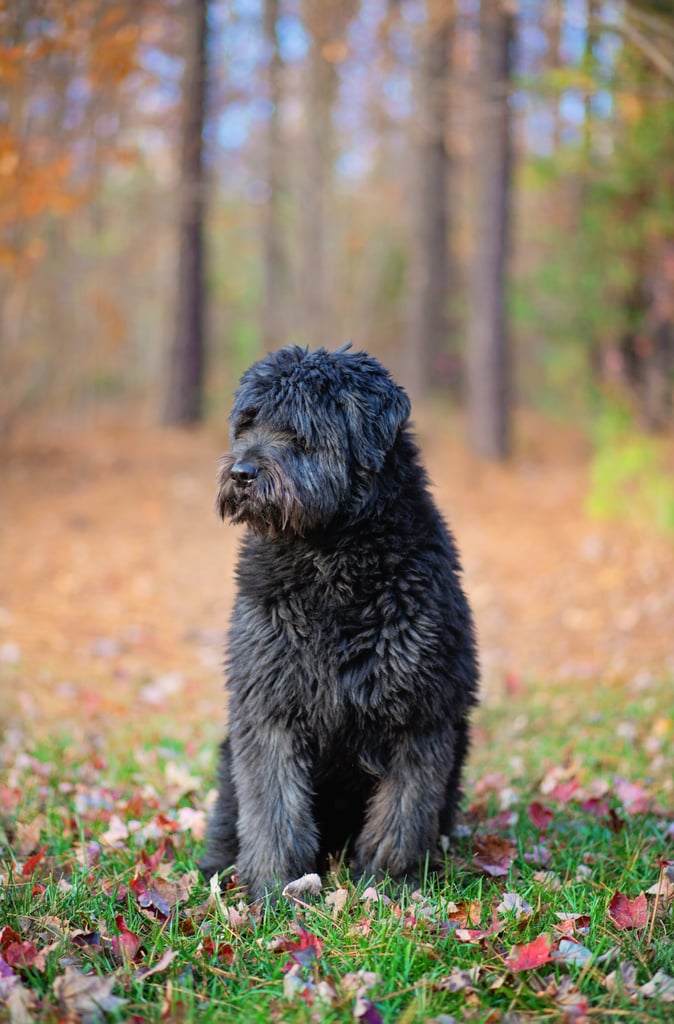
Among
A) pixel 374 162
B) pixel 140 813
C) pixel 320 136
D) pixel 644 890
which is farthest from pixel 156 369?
pixel 644 890

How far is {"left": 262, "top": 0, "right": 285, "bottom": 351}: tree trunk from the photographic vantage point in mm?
15922

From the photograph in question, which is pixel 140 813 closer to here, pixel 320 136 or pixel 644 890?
pixel 644 890

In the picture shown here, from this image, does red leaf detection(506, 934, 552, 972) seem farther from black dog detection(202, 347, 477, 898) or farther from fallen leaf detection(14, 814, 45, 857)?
fallen leaf detection(14, 814, 45, 857)

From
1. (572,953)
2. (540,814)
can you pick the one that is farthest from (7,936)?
(540,814)

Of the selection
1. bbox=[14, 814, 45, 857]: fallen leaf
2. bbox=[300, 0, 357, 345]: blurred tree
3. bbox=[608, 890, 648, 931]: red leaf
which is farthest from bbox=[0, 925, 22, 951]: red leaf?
bbox=[300, 0, 357, 345]: blurred tree

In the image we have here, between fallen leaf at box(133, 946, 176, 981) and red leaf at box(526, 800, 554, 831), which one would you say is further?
red leaf at box(526, 800, 554, 831)

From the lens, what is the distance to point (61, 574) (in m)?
10.9

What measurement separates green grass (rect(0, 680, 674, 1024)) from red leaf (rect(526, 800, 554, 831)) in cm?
3

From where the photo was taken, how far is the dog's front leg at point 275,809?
368 centimetres

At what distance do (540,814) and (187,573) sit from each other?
7.14 m

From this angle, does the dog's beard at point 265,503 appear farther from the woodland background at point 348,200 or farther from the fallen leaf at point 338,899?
the woodland background at point 348,200

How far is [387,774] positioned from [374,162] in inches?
800

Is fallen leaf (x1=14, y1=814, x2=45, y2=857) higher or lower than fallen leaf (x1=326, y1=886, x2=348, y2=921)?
below

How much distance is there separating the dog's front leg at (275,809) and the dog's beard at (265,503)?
0.76 m
